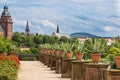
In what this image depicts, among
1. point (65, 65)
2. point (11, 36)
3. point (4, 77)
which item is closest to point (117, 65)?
point (4, 77)

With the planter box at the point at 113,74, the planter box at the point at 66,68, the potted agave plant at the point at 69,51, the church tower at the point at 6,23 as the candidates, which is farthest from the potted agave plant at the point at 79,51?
the church tower at the point at 6,23

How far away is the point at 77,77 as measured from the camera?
54.9 ft

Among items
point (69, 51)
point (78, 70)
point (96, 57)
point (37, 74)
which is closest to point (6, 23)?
point (37, 74)

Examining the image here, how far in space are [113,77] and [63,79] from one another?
10.8 m

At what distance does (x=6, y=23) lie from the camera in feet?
586

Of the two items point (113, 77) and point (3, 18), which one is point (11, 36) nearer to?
point (3, 18)

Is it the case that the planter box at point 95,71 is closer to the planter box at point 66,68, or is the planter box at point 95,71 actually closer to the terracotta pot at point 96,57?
the terracotta pot at point 96,57

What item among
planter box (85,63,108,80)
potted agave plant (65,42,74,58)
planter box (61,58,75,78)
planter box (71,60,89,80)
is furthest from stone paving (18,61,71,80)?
planter box (85,63,108,80)

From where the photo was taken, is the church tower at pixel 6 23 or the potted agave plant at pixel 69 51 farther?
the church tower at pixel 6 23

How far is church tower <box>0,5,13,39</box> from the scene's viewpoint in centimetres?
17612

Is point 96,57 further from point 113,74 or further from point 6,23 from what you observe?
point 6,23

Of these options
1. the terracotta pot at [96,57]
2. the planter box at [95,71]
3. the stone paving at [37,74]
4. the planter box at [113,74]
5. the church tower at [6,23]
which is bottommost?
the stone paving at [37,74]

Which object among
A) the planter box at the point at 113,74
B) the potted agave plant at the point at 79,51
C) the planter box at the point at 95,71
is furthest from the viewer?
the potted agave plant at the point at 79,51

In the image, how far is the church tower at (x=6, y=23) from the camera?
17612cm
